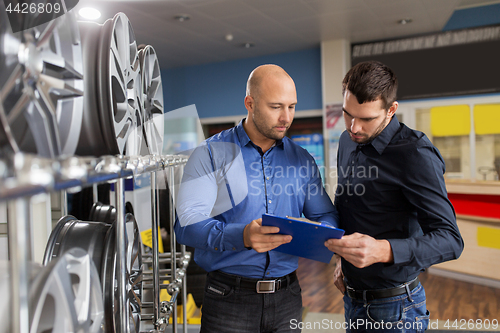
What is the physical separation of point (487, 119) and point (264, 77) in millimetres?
4578

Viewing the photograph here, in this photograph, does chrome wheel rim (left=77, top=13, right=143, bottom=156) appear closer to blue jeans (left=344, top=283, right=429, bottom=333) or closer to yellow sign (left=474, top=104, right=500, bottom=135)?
blue jeans (left=344, top=283, right=429, bottom=333)

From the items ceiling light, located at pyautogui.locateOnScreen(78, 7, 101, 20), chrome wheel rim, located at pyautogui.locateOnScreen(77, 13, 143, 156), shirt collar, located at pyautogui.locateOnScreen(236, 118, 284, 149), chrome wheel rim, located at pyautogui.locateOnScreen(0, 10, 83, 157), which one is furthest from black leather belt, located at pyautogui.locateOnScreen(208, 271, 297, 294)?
ceiling light, located at pyautogui.locateOnScreen(78, 7, 101, 20)

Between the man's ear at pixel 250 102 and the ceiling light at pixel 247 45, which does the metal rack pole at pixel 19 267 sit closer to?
the man's ear at pixel 250 102

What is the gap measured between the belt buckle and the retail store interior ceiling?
3.26 m

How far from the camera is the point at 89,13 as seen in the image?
12.8 feet

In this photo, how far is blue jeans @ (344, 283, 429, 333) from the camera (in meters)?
1.38

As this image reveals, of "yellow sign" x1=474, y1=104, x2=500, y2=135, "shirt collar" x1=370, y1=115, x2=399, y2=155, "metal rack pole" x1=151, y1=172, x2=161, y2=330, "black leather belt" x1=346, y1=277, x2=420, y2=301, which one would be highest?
"yellow sign" x1=474, y1=104, x2=500, y2=135

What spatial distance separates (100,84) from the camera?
81 centimetres

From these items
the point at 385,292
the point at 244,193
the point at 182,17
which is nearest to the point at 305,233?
the point at 244,193

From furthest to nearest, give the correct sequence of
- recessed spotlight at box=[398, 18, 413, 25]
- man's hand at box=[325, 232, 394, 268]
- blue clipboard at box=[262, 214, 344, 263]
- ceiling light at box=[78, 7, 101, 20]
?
recessed spotlight at box=[398, 18, 413, 25]
ceiling light at box=[78, 7, 101, 20]
man's hand at box=[325, 232, 394, 268]
blue clipboard at box=[262, 214, 344, 263]

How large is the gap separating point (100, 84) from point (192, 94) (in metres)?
6.02

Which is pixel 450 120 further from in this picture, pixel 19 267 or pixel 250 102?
pixel 19 267

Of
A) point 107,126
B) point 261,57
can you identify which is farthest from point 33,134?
point 261,57

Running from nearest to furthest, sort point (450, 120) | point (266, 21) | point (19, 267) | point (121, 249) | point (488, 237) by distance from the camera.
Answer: point (19, 267), point (121, 249), point (488, 237), point (266, 21), point (450, 120)
